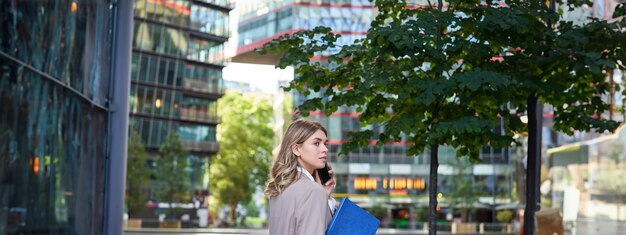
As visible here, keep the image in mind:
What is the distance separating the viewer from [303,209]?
15.2 feet

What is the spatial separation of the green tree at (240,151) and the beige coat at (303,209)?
79.6m

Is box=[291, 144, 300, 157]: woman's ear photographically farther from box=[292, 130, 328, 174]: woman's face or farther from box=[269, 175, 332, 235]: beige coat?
box=[269, 175, 332, 235]: beige coat

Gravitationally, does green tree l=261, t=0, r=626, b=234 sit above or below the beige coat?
above

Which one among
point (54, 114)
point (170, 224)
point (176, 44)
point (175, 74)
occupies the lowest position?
point (170, 224)

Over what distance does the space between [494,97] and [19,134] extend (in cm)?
630

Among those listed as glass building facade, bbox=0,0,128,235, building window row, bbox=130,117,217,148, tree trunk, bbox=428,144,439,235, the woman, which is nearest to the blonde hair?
the woman

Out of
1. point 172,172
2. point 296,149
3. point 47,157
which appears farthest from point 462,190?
point 296,149

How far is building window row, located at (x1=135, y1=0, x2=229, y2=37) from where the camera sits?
81688mm

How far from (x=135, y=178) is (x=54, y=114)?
61.4 m

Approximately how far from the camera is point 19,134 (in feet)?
35.3

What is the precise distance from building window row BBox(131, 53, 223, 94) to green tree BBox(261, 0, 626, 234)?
2584 inches

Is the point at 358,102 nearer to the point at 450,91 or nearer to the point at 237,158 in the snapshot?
the point at 450,91

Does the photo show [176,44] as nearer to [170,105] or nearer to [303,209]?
[170,105]

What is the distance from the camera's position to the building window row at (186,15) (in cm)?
8169
